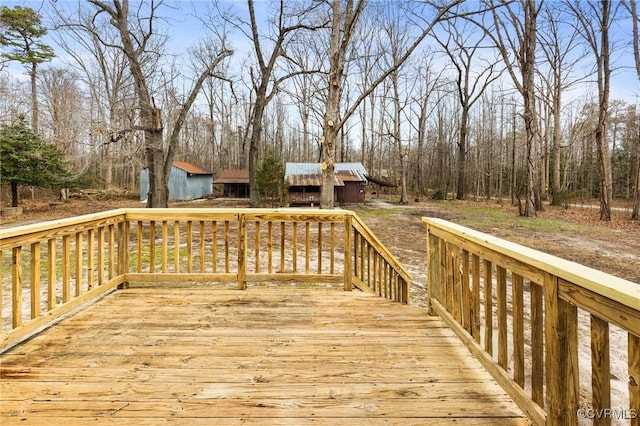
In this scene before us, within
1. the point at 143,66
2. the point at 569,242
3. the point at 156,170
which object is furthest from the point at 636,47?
the point at 156,170

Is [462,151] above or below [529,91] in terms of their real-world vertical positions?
below

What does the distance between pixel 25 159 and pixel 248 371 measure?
1870cm

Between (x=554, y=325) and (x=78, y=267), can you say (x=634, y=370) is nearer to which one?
(x=554, y=325)

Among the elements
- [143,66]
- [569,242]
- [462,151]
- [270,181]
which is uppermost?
[143,66]

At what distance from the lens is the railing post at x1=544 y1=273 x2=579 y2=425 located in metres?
1.41

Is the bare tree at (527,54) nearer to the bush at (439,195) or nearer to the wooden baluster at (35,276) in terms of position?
the bush at (439,195)

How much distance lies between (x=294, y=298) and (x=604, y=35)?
66.0 ft

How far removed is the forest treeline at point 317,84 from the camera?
1212 centimetres

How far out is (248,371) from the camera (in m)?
2.16

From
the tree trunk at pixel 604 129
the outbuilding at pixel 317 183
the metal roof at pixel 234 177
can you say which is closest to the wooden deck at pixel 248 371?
the tree trunk at pixel 604 129

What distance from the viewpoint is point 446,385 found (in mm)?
2020

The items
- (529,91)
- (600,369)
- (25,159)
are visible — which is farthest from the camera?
(529,91)

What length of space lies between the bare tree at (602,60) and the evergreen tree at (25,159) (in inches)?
989

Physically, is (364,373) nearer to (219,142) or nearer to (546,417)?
(546,417)
